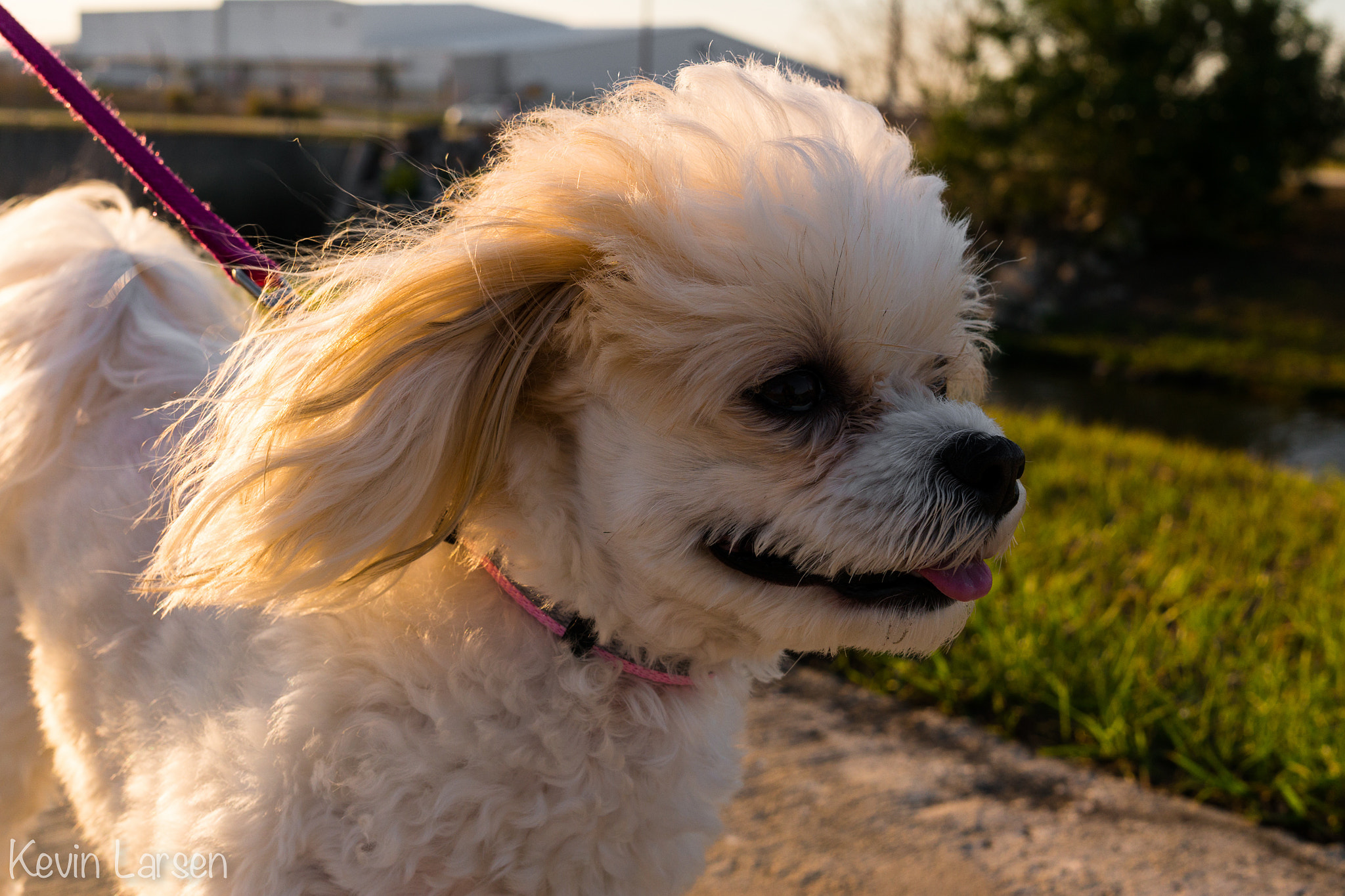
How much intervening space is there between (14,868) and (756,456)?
83.5 inches

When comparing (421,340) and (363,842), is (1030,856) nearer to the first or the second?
(363,842)

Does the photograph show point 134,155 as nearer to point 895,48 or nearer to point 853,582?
point 853,582

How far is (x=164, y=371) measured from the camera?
2.26m

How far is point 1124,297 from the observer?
65.8ft

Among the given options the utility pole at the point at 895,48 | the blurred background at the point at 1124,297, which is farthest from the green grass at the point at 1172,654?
the utility pole at the point at 895,48

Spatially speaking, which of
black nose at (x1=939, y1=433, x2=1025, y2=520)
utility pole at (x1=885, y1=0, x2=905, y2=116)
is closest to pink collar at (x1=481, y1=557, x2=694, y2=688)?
black nose at (x1=939, y1=433, x2=1025, y2=520)

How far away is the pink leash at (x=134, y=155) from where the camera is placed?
2125mm

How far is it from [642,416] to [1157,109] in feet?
72.5

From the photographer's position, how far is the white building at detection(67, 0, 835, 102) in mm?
48250

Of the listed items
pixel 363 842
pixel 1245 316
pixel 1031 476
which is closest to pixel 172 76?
pixel 1245 316

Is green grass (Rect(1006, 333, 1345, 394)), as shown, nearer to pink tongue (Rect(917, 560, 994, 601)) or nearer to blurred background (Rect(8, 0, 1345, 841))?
blurred background (Rect(8, 0, 1345, 841))

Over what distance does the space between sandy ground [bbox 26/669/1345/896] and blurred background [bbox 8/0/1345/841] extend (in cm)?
18

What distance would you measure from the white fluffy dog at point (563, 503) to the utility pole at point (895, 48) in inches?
870

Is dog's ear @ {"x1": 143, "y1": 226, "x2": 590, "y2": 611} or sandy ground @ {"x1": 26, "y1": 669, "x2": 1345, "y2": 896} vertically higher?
dog's ear @ {"x1": 143, "y1": 226, "x2": 590, "y2": 611}
